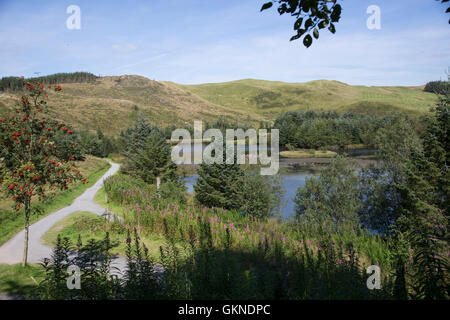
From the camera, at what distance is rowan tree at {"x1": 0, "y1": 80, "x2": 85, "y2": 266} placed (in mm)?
6730

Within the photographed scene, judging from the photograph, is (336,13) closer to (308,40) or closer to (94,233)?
(308,40)

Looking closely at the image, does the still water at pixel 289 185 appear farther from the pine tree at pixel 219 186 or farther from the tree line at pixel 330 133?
the tree line at pixel 330 133

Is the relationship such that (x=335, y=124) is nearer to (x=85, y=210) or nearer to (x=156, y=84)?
(x=85, y=210)

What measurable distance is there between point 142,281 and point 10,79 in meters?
152

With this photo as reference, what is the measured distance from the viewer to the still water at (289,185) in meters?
29.8

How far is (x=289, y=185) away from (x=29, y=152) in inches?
1250

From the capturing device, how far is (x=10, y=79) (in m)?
122

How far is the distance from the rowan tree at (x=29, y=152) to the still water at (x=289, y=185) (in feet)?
63.7

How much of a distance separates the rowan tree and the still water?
19.4 meters

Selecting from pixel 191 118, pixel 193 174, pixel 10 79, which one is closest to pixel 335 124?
pixel 193 174

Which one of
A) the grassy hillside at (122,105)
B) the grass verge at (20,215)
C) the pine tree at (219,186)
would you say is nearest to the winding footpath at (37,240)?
the grass verge at (20,215)

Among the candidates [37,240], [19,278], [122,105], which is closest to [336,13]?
[19,278]

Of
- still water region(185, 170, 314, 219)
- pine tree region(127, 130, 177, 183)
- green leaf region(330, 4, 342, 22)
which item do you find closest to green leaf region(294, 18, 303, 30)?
green leaf region(330, 4, 342, 22)

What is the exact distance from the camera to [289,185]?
118ft
